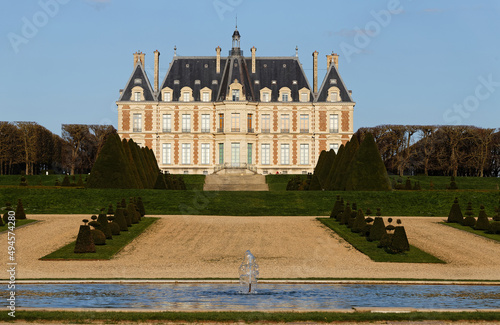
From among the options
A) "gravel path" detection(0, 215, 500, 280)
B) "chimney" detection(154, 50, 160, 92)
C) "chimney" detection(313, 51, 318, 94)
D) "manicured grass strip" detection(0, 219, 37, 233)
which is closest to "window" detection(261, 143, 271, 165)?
"chimney" detection(313, 51, 318, 94)

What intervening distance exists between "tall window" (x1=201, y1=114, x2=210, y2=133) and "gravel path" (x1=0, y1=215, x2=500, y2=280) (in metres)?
30.3

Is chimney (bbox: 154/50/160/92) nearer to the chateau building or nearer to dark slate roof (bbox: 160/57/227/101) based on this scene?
the chateau building

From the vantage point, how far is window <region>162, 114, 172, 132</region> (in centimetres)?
5834

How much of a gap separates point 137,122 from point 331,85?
17024 mm

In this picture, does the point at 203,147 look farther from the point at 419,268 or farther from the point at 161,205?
the point at 419,268

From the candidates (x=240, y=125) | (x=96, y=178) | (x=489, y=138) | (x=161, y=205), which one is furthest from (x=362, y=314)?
(x=489, y=138)

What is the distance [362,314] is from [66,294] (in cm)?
589

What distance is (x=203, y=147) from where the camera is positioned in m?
58.2

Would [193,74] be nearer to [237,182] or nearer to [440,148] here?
[237,182]

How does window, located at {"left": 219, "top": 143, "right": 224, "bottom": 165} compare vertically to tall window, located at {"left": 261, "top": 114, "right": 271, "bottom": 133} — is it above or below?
below

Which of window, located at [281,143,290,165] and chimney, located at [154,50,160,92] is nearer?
window, located at [281,143,290,165]

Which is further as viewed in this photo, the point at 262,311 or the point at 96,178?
the point at 96,178

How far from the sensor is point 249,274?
15406mm

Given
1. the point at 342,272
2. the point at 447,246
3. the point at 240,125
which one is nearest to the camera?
the point at 342,272
